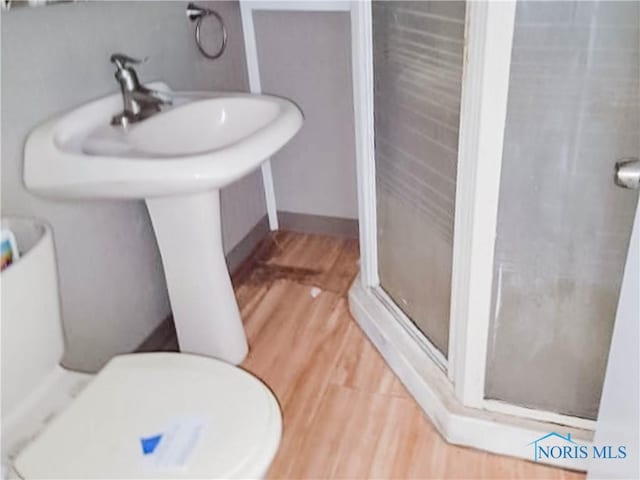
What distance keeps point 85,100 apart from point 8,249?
1.84ft

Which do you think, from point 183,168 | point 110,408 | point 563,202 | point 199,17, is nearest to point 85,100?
point 183,168

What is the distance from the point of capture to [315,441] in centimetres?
160


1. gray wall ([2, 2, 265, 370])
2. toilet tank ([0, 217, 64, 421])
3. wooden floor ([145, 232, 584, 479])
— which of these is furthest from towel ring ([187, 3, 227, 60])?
toilet tank ([0, 217, 64, 421])

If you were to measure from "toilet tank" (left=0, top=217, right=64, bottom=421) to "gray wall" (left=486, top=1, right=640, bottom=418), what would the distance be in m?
0.96

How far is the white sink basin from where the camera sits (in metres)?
1.29

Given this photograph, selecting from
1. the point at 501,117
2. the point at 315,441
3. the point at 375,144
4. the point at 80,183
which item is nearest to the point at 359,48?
the point at 375,144

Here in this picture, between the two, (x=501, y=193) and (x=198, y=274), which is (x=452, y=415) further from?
(x=198, y=274)

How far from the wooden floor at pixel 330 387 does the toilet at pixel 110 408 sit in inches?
18.7

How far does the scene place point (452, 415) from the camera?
1528 mm

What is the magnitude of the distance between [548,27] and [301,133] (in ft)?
4.68

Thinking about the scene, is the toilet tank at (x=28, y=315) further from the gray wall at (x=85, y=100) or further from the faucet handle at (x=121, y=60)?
the faucet handle at (x=121, y=60)

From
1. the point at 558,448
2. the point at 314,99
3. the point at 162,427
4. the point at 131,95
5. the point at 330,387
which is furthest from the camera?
the point at 314,99

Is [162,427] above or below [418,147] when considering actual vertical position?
below

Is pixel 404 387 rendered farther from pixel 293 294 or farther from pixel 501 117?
pixel 501 117
